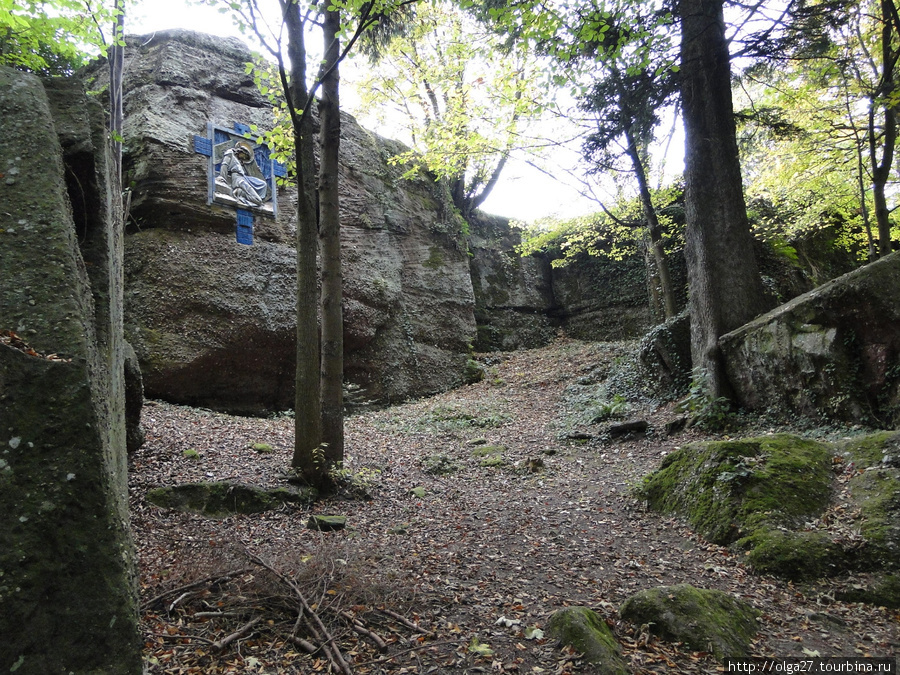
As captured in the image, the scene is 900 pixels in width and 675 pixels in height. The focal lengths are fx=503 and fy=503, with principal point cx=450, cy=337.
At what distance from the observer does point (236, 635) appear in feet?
9.11

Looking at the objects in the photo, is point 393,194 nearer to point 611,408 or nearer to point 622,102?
point 622,102

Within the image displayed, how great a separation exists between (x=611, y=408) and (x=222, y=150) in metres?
10.1

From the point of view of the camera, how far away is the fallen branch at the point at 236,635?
8.86ft

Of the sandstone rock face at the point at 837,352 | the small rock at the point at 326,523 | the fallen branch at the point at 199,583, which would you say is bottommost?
the small rock at the point at 326,523

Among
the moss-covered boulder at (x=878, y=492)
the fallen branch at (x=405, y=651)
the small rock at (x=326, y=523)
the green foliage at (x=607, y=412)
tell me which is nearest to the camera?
the fallen branch at (x=405, y=651)

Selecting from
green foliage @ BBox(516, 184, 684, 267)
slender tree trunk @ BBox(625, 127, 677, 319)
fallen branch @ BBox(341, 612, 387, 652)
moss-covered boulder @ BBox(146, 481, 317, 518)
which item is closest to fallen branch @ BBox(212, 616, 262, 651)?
fallen branch @ BBox(341, 612, 387, 652)

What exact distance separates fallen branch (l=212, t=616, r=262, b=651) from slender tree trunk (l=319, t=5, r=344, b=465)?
3.44 metres

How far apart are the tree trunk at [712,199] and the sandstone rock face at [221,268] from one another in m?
7.92

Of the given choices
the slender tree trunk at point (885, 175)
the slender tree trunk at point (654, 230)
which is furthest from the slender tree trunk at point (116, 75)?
the slender tree trunk at point (885, 175)

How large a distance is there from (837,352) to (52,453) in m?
7.62

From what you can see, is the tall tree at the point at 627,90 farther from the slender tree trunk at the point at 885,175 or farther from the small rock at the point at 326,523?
the small rock at the point at 326,523

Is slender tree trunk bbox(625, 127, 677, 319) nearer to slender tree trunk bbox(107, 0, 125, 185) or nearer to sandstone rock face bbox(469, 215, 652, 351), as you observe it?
sandstone rock face bbox(469, 215, 652, 351)

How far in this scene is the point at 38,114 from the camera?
2465 mm

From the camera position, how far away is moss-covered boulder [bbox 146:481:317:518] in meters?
5.27
